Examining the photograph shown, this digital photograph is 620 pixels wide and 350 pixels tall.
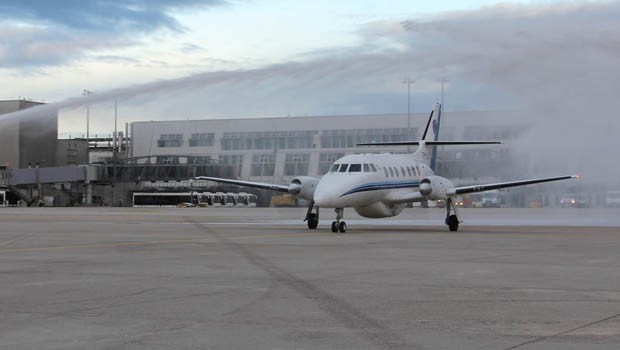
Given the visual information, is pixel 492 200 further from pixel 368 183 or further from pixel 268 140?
pixel 368 183

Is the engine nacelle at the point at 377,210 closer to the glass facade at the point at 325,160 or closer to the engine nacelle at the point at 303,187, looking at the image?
the engine nacelle at the point at 303,187

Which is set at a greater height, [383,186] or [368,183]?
[368,183]

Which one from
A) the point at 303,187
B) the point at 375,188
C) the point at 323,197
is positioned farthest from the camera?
the point at 303,187

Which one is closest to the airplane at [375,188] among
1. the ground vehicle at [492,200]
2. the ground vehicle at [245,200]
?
the ground vehicle at [492,200]

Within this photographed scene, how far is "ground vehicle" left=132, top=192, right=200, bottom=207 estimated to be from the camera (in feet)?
328

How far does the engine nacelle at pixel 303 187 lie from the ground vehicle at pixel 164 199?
216 feet

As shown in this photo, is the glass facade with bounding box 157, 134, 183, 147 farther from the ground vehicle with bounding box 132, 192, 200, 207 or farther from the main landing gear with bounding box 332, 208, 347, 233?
the main landing gear with bounding box 332, 208, 347, 233

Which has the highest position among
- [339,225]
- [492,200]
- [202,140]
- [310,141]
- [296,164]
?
[202,140]

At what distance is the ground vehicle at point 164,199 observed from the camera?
328 feet

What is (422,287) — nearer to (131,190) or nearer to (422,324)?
(422,324)

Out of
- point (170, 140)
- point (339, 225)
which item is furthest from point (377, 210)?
point (170, 140)

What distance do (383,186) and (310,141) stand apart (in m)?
26.5

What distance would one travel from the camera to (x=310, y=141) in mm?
61188

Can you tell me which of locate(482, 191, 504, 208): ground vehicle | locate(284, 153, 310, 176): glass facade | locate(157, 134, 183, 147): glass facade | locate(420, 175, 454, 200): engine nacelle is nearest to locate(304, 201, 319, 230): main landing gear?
locate(420, 175, 454, 200): engine nacelle
